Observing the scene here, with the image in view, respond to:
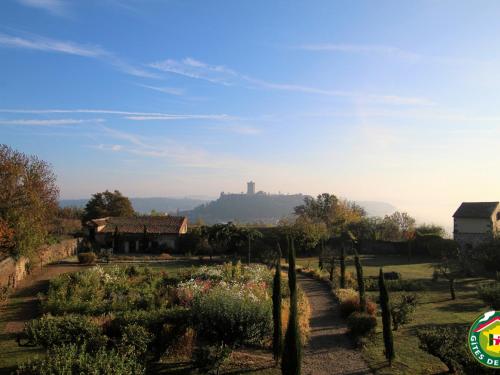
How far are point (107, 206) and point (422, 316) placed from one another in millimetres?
47105

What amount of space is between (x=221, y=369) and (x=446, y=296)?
16.6 meters

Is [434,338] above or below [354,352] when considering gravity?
above

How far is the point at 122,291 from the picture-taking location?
1956cm

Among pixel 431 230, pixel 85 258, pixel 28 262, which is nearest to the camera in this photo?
pixel 28 262

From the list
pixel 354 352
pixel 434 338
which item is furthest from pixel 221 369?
pixel 434 338

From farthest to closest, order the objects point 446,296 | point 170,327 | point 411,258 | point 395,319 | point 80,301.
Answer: point 411,258 → point 446,296 → point 80,301 → point 395,319 → point 170,327

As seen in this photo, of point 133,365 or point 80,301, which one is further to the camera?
point 80,301

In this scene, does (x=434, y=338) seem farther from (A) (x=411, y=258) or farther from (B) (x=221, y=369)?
(A) (x=411, y=258)

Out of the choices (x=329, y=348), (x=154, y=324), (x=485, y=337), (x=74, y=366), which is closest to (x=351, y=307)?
(x=329, y=348)

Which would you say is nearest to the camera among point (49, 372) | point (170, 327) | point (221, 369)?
point (49, 372)

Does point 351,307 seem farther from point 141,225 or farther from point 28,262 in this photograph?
point 141,225

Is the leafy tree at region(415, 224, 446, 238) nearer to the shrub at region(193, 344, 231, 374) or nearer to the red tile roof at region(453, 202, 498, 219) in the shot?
the red tile roof at region(453, 202, 498, 219)

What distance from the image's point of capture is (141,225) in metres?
44.9

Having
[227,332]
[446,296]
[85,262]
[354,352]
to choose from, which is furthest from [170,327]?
[85,262]
